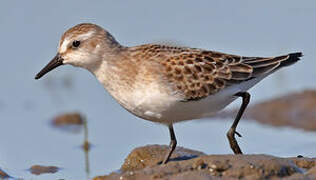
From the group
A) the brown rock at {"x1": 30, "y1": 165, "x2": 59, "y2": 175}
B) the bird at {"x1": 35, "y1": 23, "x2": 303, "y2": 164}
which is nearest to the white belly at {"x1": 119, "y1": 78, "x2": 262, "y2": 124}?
the bird at {"x1": 35, "y1": 23, "x2": 303, "y2": 164}

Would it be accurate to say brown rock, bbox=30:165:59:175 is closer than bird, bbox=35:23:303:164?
No

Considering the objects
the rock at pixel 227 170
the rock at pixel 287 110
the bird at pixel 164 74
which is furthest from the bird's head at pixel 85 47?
the rock at pixel 287 110

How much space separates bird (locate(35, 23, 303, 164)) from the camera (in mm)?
7859

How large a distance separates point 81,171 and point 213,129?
2.62m

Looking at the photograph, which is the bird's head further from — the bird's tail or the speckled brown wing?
the bird's tail

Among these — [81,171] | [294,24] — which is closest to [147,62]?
[81,171]

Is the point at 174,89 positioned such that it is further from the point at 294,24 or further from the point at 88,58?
the point at 294,24

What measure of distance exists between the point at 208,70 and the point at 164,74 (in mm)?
479

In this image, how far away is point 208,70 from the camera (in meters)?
8.17

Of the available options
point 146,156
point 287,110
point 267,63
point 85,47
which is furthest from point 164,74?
point 287,110

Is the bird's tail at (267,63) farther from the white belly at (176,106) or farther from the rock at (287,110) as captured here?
the rock at (287,110)

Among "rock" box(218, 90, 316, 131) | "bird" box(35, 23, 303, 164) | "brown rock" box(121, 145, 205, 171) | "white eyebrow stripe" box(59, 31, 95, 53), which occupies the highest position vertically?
"white eyebrow stripe" box(59, 31, 95, 53)

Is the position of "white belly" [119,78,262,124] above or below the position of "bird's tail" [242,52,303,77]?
below

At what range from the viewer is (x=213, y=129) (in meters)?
11.4
